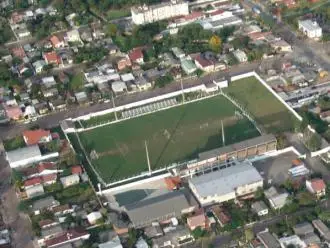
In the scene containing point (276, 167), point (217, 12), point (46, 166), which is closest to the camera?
point (276, 167)

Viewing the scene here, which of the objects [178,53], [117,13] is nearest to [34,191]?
[178,53]

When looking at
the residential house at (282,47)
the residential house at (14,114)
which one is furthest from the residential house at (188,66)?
the residential house at (14,114)

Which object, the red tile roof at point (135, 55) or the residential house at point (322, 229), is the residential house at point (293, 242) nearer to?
the residential house at point (322, 229)

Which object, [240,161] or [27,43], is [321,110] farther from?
[27,43]

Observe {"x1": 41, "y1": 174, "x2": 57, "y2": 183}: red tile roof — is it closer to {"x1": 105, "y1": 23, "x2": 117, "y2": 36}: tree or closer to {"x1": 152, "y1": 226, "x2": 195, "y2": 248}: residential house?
{"x1": 152, "y1": 226, "x2": 195, "y2": 248}: residential house

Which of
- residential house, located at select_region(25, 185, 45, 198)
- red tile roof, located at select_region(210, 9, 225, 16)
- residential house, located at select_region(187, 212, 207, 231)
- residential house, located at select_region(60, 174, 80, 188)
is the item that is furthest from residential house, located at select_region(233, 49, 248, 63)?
residential house, located at select_region(25, 185, 45, 198)

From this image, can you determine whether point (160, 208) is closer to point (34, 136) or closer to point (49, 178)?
point (49, 178)

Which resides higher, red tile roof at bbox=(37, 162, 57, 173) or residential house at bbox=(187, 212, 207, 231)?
red tile roof at bbox=(37, 162, 57, 173)
